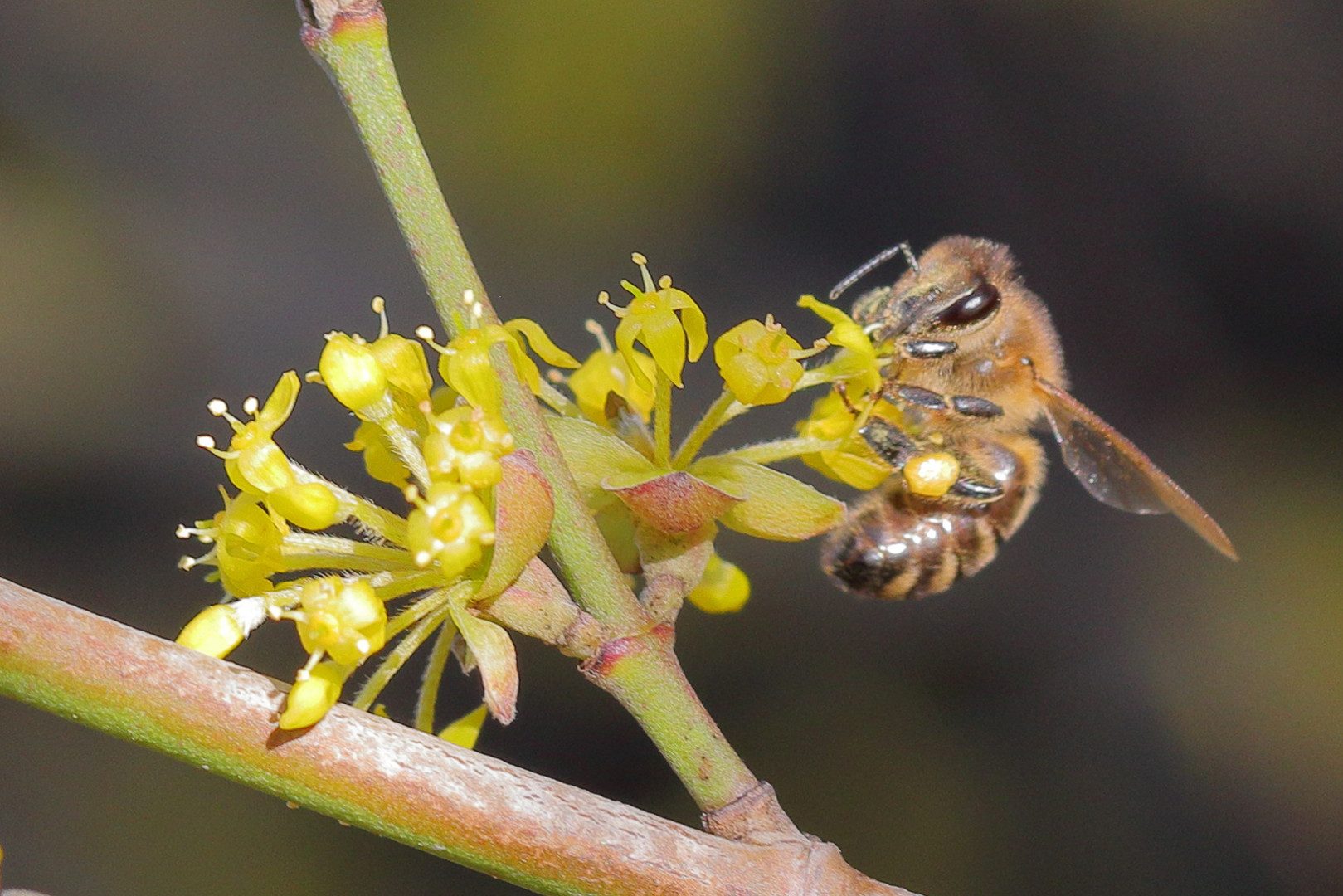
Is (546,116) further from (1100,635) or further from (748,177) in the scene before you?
(1100,635)

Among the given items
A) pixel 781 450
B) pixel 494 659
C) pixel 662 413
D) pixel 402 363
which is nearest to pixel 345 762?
pixel 494 659

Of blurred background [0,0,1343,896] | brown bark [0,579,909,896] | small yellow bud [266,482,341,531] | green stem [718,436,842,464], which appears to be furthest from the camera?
blurred background [0,0,1343,896]

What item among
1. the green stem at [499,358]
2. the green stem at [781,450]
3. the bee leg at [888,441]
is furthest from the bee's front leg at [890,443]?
the green stem at [499,358]

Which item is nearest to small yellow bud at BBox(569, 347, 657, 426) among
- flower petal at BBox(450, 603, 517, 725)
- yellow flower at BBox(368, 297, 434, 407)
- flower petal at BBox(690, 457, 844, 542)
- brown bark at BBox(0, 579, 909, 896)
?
flower petal at BBox(690, 457, 844, 542)

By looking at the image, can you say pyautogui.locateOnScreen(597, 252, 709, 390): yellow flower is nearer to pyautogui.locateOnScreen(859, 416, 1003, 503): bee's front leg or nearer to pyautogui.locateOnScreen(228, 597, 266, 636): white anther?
pyautogui.locateOnScreen(859, 416, 1003, 503): bee's front leg

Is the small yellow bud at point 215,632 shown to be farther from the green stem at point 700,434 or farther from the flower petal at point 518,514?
the green stem at point 700,434

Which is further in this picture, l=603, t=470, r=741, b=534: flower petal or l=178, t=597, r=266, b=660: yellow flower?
l=603, t=470, r=741, b=534: flower petal
